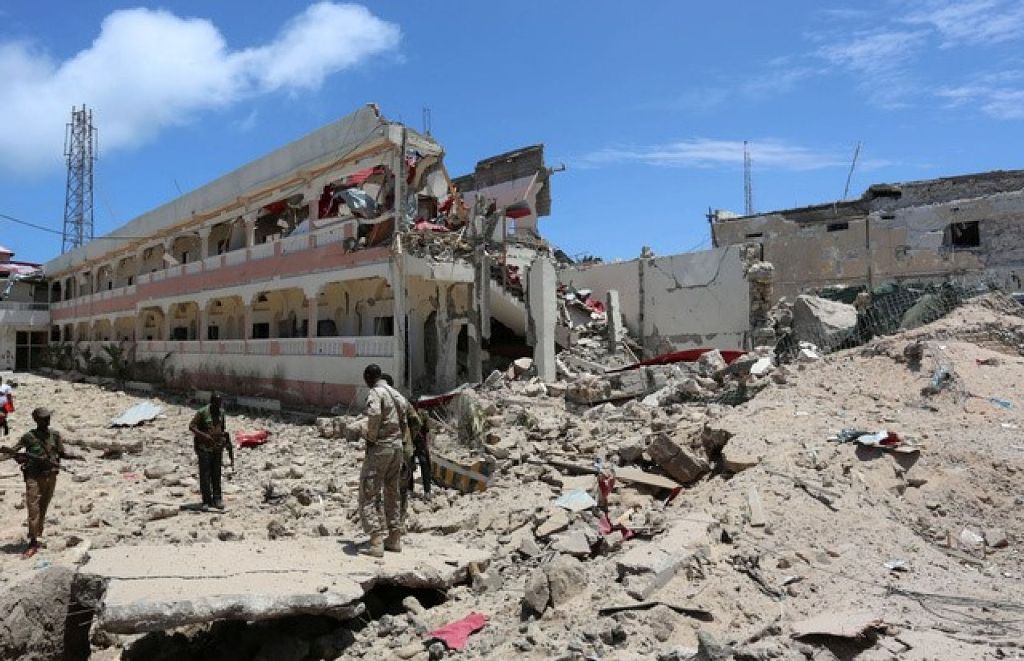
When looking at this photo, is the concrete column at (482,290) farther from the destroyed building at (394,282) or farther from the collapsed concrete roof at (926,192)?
the collapsed concrete roof at (926,192)

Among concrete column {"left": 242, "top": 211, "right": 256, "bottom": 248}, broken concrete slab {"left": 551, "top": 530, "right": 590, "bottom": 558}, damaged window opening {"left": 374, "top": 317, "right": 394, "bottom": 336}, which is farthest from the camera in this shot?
concrete column {"left": 242, "top": 211, "right": 256, "bottom": 248}

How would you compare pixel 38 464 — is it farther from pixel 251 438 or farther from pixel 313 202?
pixel 313 202

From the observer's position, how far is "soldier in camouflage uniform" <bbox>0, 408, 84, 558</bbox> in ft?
21.9

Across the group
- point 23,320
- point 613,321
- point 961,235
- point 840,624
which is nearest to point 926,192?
point 961,235

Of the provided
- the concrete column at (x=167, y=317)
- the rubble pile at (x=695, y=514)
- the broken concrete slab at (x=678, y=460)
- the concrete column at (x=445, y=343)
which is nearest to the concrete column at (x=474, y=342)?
the concrete column at (x=445, y=343)

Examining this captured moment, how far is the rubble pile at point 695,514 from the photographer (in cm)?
438

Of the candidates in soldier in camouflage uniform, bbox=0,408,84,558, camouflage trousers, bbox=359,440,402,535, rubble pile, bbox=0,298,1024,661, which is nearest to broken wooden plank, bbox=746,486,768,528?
rubble pile, bbox=0,298,1024,661

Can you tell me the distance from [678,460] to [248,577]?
4254 millimetres

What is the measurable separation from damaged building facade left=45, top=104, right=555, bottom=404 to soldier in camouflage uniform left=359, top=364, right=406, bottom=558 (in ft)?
28.2

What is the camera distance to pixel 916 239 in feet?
66.0

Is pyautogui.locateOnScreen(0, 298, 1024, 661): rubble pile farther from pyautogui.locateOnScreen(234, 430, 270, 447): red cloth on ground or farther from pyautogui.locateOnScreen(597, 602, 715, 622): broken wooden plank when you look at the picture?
pyautogui.locateOnScreen(234, 430, 270, 447): red cloth on ground

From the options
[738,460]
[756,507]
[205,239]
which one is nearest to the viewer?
[756,507]

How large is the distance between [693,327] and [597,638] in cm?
1256

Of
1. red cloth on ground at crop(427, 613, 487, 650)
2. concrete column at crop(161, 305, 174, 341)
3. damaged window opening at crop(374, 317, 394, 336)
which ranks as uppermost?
concrete column at crop(161, 305, 174, 341)
